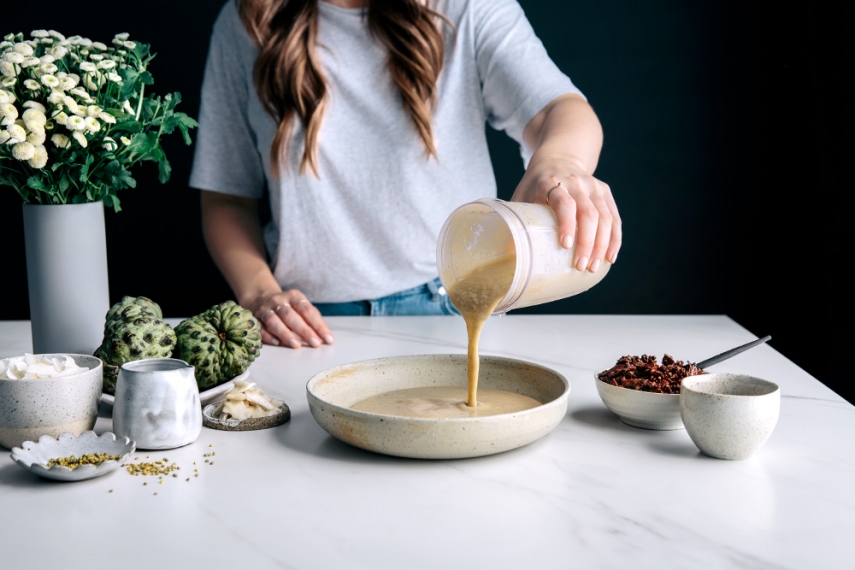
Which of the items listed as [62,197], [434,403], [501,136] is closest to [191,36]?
[501,136]

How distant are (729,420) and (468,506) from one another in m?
0.32

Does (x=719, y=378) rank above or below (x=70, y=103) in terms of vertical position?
below

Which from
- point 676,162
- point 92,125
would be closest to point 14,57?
point 92,125

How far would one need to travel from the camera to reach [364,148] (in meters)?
1.92

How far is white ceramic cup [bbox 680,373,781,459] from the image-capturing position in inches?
35.1

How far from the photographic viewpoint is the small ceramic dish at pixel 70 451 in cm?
85

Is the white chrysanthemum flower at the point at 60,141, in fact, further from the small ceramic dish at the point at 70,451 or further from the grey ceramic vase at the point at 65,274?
the small ceramic dish at the point at 70,451

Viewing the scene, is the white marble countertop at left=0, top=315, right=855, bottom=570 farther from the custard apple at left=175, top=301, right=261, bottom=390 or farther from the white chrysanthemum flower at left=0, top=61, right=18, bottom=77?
the white chrysanthemum flower at left=0, top=61, right=18, bottom=77

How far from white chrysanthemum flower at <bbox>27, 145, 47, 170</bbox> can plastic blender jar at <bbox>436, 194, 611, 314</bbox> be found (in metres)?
0.56

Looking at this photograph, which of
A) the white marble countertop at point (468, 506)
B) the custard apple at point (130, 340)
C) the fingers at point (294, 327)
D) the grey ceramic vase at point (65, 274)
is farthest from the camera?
the fingers at point (294, 327)

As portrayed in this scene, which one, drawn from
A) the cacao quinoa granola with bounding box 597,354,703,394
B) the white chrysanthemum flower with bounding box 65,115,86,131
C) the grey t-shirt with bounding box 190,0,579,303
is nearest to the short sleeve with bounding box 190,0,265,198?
the grey t-shirt with bounding box 190,0,579,303

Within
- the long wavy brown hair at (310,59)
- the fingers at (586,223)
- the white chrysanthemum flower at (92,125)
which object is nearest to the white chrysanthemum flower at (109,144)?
the white chrysanthemum flower at (92,125)

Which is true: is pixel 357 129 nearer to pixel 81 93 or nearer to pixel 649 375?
pixel 81 93

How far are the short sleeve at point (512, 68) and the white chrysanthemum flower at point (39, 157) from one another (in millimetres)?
1027
